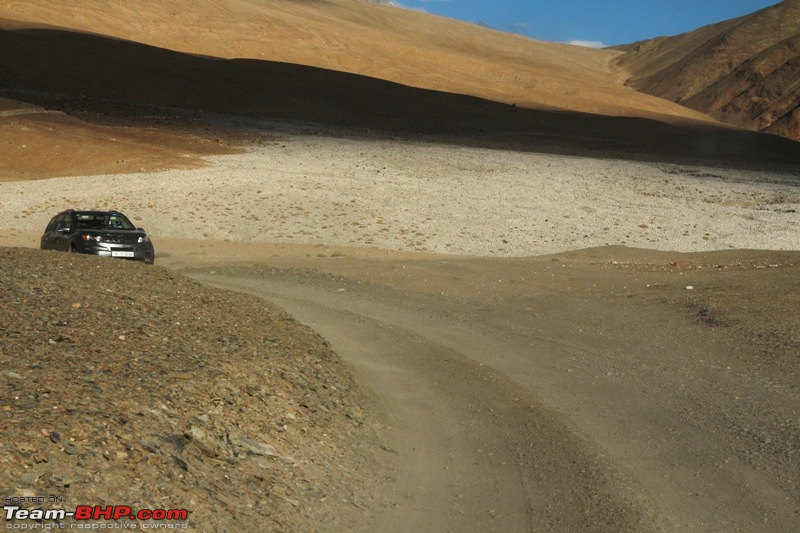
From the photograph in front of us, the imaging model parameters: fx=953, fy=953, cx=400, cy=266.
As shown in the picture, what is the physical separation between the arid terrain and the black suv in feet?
2.46

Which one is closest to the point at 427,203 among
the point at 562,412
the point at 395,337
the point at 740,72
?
the point at 395,337

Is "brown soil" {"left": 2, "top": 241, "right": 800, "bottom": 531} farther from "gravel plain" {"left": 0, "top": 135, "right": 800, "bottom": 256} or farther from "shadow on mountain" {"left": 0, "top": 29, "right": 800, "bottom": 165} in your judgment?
"shadow on mountain" {"left": 0, "top": 29, "right": 800, "bottom": 165}

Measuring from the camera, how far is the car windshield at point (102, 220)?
18.8 m

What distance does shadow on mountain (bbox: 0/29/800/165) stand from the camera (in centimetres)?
5141

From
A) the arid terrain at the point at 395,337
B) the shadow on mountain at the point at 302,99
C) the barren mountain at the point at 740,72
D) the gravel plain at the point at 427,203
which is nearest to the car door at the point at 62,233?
the arid terrain at the point at 395,337

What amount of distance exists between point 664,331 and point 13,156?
2688cm

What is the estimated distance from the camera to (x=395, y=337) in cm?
1372

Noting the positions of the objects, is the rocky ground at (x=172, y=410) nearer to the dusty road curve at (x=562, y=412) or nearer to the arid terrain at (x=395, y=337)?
the arid terrain at (x=395, y=337)

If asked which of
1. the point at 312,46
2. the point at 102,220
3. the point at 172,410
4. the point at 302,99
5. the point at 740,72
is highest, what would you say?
the point at 740,72

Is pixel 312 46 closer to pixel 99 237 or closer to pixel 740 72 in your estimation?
pixel 740 72

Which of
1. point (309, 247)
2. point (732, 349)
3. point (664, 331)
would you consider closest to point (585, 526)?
point (732, 349)

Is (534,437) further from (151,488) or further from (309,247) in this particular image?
(309,247)

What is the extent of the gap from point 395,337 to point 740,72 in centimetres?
10326

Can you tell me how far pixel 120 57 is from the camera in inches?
2276
